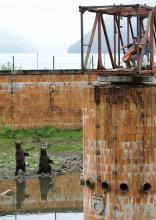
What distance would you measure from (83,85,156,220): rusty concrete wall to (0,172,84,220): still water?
8621 millimetres

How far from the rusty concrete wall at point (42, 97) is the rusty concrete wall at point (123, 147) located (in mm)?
20557

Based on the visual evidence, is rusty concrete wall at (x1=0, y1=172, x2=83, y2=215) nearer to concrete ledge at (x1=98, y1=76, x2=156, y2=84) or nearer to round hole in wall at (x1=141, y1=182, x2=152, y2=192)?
round hole in wall at (x1=141, y1=182, x2=152, y2=192)

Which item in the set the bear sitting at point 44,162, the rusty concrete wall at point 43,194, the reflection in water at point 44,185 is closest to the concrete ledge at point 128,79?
the rusty concrete wall at point 43,194

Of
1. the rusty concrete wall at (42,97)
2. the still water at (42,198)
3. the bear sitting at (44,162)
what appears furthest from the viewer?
the rusty concrete wall at (42,97)

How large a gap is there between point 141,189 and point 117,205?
0.62 metres

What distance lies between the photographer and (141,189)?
47.3 feet

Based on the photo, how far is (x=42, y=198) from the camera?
25.6 metres

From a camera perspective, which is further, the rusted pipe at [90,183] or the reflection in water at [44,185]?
the reflection in water at [44,185]

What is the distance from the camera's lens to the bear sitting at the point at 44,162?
27580mm

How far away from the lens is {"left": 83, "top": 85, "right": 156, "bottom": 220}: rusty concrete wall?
14.3 metres

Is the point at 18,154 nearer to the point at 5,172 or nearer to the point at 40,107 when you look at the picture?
the point at 5,172

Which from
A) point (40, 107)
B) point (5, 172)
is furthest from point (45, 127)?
point (5, 172)

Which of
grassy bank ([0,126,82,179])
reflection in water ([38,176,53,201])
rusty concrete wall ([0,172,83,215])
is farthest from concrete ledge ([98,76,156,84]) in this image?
grassy bank ([0,126,82,179])

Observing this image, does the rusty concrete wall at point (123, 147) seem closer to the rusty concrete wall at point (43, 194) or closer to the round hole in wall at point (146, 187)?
the round hole in wall at point (146, 187)
